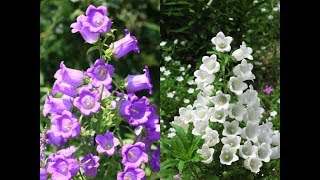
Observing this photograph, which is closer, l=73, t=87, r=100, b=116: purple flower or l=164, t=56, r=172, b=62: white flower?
l=73, t=87, r=100, b=116: purple flower

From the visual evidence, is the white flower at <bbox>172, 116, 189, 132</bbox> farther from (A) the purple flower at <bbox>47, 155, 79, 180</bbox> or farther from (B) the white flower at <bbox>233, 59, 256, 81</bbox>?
(A) the purple flower at <bbox>47, 155, 79, 180</bbox>

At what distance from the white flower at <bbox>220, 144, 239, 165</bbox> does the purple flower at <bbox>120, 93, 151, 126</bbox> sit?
364mm

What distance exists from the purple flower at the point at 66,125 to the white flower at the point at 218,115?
0.48 m

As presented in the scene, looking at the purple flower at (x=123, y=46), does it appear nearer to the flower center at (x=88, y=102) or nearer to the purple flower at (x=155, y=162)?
the flower center at (x=88, y=102)

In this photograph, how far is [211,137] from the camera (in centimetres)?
191

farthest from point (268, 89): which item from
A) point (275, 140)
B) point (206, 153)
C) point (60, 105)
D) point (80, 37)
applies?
point (60, 105)

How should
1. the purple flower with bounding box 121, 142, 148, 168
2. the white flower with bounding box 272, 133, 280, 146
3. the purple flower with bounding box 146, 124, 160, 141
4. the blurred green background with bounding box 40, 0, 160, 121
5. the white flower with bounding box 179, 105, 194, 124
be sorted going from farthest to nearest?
the blurred green background with bounding box 40, 0, 160, 121 < the white flower with bounding box 272, 133, 280, 146 < the white flower with bounding box 179, 105, 194, 124 < the purple flower with bounding box 146, 124, 160, 141 < the purple flower with bounding box 121, 142, 148, 168

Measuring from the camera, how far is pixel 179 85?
2.21 meters

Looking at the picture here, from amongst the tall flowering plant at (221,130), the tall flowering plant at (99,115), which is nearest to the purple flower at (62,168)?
the tall flowering plant at (99,115)

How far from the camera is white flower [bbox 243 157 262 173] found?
1918mm

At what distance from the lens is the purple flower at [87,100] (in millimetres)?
1649

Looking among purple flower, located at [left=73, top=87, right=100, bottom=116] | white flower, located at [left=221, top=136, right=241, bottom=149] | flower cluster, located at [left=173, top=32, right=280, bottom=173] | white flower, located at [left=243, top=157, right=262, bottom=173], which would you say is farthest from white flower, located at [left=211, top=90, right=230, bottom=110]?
purple flower, located at [left=73, top=87, right=100, bottom=116]
